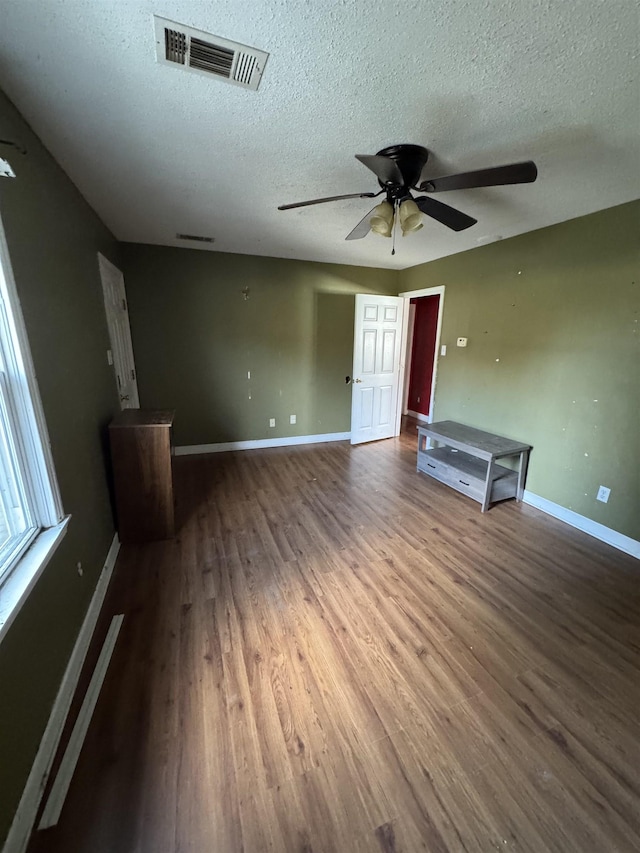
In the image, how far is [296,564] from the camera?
2.30 meters

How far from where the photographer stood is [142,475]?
2.40 m

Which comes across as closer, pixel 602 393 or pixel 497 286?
pixel 602 393

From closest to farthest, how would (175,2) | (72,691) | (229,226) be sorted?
(175,2)
(72,691)
(229,226)

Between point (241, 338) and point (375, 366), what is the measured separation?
1.83m

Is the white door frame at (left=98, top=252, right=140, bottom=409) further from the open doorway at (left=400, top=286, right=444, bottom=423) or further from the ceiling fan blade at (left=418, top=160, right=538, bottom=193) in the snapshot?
the open doorway at (left=400, top=286, right=444, bottom=423)

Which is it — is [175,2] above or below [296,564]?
above

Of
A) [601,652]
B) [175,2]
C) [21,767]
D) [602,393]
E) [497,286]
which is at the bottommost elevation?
[601,652]

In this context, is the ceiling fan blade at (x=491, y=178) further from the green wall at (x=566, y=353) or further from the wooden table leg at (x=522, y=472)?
the wooden table leg at (x=522, y=472)

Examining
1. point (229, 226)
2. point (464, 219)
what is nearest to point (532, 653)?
point (464, 219)

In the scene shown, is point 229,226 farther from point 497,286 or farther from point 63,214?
point 497,286

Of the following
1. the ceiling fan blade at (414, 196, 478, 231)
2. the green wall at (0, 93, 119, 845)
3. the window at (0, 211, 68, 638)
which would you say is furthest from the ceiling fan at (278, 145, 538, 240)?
the window at (0, 211, 68, 638)

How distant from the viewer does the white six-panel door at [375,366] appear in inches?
176

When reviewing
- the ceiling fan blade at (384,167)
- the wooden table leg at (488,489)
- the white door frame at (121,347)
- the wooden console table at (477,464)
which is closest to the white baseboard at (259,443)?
the white door frame at (121,347)

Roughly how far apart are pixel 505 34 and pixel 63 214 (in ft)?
7.19
